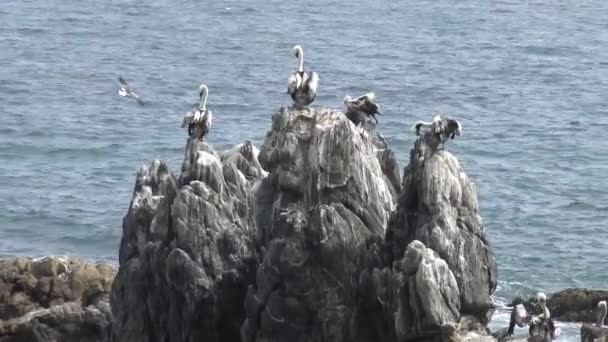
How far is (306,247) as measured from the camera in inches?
1428

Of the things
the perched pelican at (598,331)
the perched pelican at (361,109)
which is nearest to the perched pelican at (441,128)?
the perched pelican at (361,109)

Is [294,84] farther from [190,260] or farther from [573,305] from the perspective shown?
[573,305]

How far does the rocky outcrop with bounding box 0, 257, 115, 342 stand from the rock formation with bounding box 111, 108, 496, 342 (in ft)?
7.58

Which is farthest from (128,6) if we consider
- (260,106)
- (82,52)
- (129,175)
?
(129,175)

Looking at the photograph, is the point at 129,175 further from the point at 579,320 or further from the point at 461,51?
the point at 461,51

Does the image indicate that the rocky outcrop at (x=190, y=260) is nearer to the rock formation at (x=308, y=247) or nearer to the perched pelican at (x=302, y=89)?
the rock formation at (x=308, y=247)

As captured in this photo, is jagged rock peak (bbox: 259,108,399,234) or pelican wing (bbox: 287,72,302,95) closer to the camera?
jagged rock peak (bbox: 259,108,399,234)

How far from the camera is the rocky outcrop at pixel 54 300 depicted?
40.4 m

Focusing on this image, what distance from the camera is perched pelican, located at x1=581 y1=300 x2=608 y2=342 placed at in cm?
3744

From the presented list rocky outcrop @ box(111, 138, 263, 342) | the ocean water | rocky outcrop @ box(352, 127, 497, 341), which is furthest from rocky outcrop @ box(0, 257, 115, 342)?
the ocean water

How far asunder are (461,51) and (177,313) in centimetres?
6385

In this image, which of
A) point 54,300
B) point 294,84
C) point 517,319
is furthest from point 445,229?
point 54,300

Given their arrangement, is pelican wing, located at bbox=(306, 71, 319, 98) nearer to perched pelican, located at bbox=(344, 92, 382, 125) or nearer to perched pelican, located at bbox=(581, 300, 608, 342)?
perched pelican, located at bbox=(344, 92, 382, 125)

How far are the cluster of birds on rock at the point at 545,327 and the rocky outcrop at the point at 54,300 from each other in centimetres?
790
